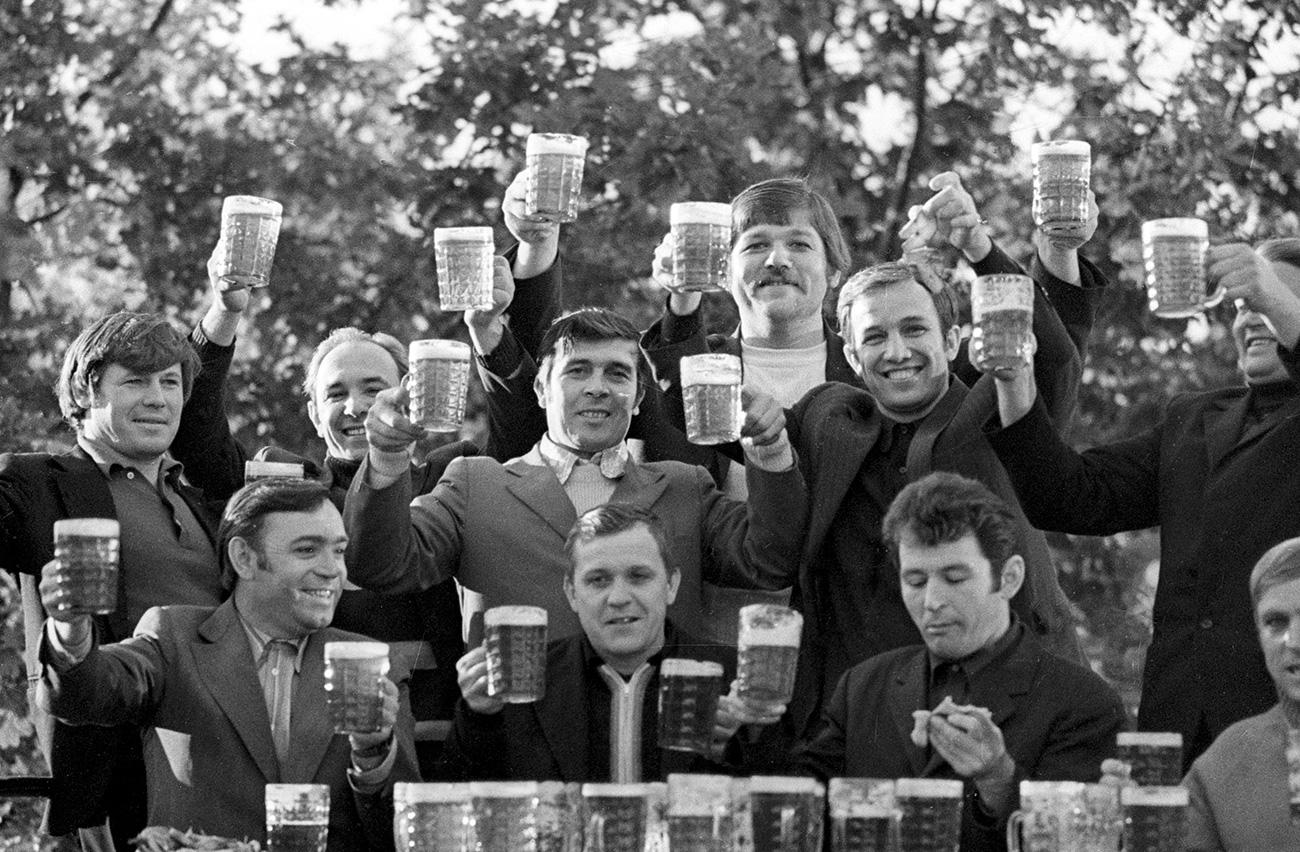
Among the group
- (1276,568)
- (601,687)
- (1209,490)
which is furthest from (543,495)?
(1276,568)

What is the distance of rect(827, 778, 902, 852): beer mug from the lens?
644 cm

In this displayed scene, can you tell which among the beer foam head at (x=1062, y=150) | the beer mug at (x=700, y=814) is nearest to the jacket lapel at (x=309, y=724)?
the beer mug at (x=700, y=814)

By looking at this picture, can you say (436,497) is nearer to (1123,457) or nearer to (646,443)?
(646,443)

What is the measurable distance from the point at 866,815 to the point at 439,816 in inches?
40.8

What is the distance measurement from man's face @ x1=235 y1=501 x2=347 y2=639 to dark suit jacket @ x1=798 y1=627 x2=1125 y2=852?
59.0 inches

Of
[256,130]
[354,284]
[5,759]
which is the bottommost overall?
[5,759]

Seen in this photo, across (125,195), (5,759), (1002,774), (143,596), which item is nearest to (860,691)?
(1002,774)

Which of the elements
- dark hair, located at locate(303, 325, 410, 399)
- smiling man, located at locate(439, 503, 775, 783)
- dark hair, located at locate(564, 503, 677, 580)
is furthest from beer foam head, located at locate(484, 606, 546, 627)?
dark hair, located at locate(303, 325, 410, 399)

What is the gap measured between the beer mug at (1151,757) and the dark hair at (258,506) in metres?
2.47

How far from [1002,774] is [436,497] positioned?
2208 millimetres

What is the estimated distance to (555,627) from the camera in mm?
8023

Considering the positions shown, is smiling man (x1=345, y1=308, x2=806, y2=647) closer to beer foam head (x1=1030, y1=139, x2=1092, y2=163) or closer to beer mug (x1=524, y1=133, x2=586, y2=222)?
beer mug (x1=524, y1=133, x2=586, y2=222)

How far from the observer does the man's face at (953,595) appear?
7133mm

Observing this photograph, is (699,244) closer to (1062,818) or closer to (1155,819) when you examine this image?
(1062,818)
